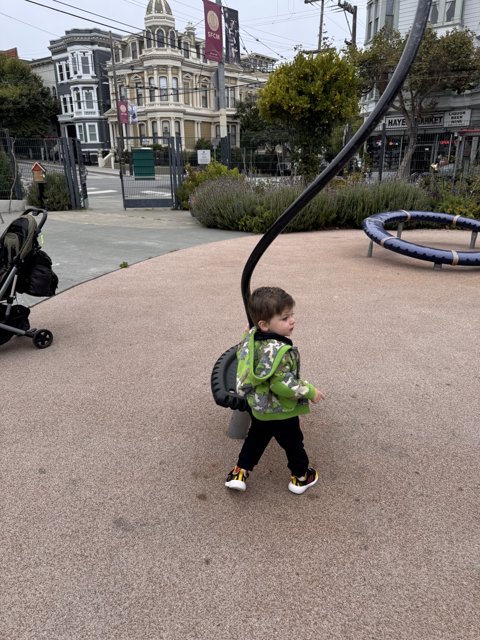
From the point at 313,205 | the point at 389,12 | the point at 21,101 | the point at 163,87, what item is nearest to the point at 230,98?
the point at 163,87

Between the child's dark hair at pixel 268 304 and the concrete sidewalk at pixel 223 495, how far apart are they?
99 centimetres

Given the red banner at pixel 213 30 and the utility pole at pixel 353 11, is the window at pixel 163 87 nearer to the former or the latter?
the utility pole at pixel 353 11

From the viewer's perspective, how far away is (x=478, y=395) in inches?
140

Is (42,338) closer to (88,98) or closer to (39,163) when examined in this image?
(39,163)

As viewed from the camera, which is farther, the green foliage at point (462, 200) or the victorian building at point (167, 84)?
the victorian building at point (167, 84)

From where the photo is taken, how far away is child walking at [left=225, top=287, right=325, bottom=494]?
7.45 feet

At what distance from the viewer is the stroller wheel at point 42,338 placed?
4.48 meters

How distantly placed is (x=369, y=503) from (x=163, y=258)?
6496mm

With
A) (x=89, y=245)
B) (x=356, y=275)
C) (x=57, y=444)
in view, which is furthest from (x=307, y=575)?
(x=89, y=245)

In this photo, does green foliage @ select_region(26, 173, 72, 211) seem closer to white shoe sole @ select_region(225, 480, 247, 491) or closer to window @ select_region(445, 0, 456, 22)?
white shoe sole @ select_region(225, 480, 247, 491)

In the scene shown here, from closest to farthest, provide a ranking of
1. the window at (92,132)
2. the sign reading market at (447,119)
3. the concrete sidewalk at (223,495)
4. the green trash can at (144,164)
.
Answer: the concrete sidewalk at (223,495), the green trash can at (144,164), the sign reading market at (447,119), the window at (92,132)

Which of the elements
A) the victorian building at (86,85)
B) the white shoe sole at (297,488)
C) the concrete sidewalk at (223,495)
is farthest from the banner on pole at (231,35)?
the victorian building at (86,85)

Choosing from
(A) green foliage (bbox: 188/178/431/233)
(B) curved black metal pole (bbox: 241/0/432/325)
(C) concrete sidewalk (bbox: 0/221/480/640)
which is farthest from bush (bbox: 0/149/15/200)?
(B) curved black metal pole (bbox: 241/0/432/325)

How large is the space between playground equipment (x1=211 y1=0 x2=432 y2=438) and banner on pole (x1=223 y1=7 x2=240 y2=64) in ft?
72.6
